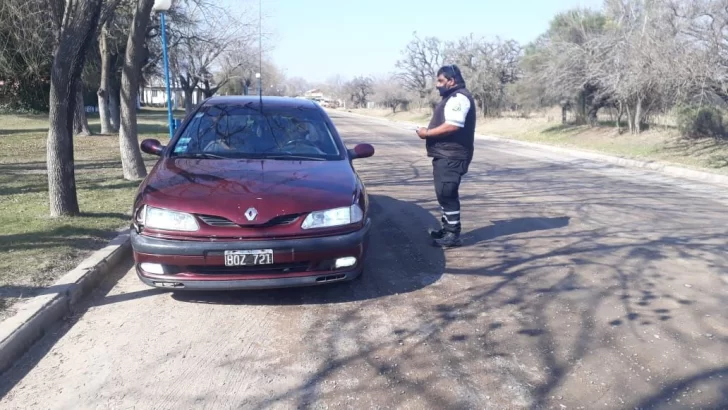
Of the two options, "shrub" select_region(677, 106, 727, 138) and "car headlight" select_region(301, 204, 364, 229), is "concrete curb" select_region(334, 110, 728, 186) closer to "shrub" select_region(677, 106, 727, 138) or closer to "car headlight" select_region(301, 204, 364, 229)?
"shrub" select_region(677, 106, 727, 138)

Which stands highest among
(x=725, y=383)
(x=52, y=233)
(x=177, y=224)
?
(x=177, y=224)

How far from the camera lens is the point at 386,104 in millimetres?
86312

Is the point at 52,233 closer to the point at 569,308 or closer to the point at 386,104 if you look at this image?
the point at 569,308

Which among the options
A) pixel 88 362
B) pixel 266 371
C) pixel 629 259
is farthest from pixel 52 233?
pixel 629 259

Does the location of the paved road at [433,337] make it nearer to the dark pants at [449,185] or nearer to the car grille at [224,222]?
the dark pants at [449,185]

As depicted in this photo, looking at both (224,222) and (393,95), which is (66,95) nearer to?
(224,222)

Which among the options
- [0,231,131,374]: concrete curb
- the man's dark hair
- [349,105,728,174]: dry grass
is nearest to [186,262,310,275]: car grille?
[0,231,131,374]: concrete curb

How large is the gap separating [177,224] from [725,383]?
12.3 ft

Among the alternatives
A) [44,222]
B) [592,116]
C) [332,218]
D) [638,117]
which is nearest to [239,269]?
[332,218]

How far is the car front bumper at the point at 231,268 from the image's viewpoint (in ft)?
14.1

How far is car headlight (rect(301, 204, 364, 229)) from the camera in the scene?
4.47m

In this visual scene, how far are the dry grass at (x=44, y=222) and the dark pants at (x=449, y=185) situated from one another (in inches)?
141

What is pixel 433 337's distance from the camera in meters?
4.11

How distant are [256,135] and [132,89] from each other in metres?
5.55
